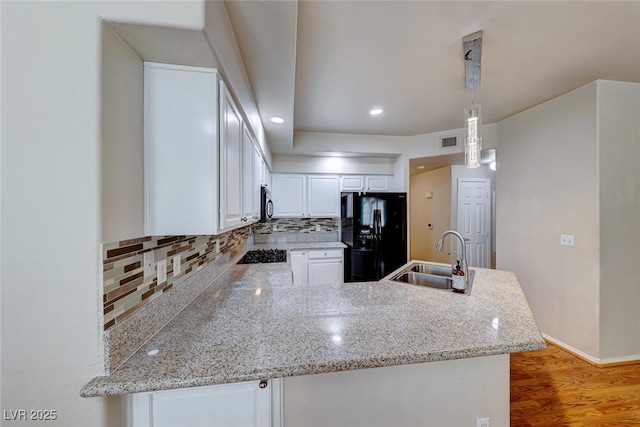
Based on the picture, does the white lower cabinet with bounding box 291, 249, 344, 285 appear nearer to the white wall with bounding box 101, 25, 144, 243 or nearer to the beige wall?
the beige wall

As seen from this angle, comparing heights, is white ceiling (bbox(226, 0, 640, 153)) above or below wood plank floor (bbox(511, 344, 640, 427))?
above

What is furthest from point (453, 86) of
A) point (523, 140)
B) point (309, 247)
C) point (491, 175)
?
point (491, 175)

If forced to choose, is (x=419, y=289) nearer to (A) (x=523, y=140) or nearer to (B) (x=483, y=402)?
(B) (x=483, y=402)

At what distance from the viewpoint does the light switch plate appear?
2367 millimetres

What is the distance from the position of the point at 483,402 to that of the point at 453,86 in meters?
2.36

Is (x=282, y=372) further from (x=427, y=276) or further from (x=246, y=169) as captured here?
(x=427, y=276)

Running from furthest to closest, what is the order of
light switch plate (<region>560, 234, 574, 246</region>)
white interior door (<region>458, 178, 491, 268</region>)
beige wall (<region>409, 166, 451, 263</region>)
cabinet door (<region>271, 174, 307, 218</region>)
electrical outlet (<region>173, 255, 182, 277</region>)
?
beige wall (<region>409, 166, 451, 263</region>) → white interior door (<region>458, 178, 491, 268</region>) → cabinet door (<region>271, 174, 307, 218</region>) → light switch plate (<region>560, 234, 574, 246</region>) → electrical outlet (<region>173, 255, 182, 277</region>)

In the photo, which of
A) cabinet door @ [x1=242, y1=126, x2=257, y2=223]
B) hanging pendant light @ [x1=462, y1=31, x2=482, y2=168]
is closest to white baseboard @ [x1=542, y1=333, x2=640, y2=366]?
hanging pendant light @ [x1=462, y1=31, x2=482, y2=168]

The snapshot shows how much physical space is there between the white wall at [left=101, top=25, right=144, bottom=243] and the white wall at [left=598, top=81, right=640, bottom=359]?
3.45 metres

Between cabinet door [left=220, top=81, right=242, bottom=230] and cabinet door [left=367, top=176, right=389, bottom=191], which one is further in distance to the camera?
Answer: cabinet door [left=367, top=176, right=389, bottom=191]

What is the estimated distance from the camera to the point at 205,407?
92 cm

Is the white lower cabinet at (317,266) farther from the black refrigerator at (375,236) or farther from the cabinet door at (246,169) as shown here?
the cabinet door at (246,169)

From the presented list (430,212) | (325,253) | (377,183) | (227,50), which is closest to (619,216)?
(377,183)

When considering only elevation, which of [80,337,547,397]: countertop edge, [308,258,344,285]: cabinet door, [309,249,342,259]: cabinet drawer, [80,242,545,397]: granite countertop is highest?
[80,242,545,397]: granite countertop
